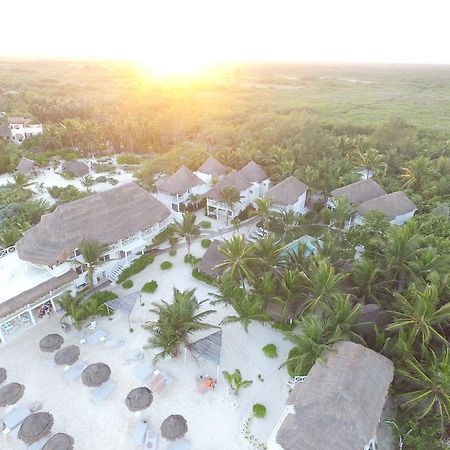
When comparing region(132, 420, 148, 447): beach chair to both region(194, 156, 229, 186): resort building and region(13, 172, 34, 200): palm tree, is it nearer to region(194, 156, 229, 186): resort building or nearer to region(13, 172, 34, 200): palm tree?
region(194, 156, 229, 186): resort building

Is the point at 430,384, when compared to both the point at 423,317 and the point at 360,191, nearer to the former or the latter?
the point at 423,317

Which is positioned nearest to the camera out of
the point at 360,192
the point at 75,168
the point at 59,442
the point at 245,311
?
the point at 59,442

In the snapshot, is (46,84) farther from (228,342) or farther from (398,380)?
(398,380)

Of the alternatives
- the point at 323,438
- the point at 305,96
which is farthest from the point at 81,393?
the point at 305,96

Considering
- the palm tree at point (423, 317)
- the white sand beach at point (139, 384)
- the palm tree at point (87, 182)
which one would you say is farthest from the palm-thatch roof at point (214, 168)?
the palm tree at point (423, 317)

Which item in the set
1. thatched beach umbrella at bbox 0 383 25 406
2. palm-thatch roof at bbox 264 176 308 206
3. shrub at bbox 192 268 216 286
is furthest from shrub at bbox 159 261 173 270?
thatched beach umbrella at bbox 0 383 25 406

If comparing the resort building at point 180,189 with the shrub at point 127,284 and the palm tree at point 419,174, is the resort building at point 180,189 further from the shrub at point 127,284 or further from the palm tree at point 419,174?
the palm tree at point 419,174

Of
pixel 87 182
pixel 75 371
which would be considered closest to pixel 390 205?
pixel 75 371
